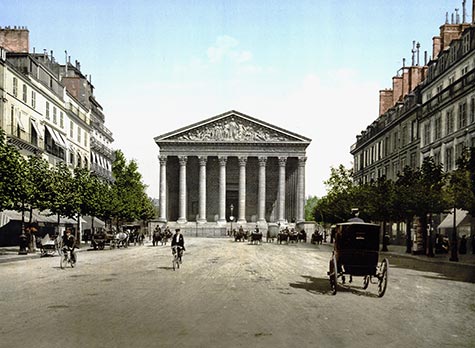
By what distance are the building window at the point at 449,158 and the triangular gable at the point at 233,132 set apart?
172ft

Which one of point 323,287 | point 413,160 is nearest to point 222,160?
point 413,160

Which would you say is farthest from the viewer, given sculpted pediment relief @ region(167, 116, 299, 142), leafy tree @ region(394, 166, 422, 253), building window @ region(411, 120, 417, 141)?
sculpted pediment relief @ region(167, 116, 299, 142)

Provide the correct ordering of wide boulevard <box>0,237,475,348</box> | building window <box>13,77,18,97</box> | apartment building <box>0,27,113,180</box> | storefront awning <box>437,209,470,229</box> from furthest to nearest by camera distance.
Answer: building window <box>13,77,18,97</box>
apartment building <box>0,27,113,180</box>
storefront awning <box>437,209,470,229</box>
wide boulevard <box>0,237,475,348</box>

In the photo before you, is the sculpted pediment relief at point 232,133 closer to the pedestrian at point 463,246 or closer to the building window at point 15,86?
the building window at point 15,86

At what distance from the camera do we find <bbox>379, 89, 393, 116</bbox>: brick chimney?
261 feet

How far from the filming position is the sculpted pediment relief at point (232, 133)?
100 m

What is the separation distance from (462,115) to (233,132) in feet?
194

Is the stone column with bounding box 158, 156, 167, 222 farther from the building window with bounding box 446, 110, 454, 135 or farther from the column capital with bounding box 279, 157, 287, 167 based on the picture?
the building window with bounding box 446, 110, 454, 135

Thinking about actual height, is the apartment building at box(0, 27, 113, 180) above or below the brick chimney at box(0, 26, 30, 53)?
below

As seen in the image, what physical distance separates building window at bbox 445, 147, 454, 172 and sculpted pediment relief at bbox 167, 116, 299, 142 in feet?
174

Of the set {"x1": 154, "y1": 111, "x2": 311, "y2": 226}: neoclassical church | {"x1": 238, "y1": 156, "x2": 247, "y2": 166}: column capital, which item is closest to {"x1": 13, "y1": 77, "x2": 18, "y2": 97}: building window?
{"x1": 154, "y1": 111, "x2": 311, "y2": 226}: neoclassical church

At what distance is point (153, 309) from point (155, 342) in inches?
142

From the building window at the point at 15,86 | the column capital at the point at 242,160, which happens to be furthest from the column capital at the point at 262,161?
the building window at the point at 15,86

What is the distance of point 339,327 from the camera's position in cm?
1098
